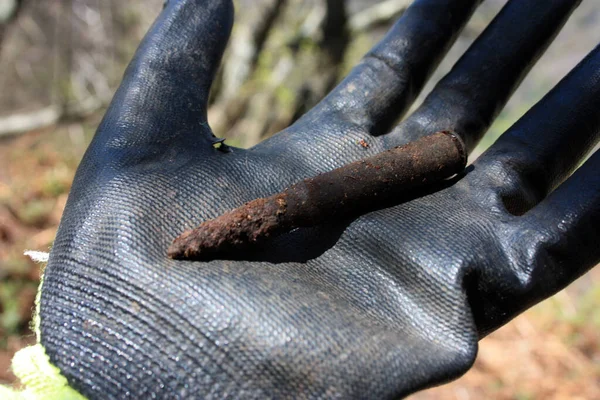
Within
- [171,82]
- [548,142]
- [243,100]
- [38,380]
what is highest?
[243,100]

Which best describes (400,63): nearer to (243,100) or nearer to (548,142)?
(548,142)

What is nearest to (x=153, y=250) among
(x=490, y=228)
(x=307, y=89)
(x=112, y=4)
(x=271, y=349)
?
(x=271, y=349)

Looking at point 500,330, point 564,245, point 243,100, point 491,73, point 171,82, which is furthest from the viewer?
point 243,100

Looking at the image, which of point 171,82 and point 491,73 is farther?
point 491,73

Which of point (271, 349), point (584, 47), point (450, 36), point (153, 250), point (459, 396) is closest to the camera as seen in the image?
point (271, 349)

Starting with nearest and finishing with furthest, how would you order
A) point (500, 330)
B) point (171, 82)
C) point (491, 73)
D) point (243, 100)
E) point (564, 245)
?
point (564, 245), point (171, 82), point (491, 73), point (500, 330), point (243, 100)

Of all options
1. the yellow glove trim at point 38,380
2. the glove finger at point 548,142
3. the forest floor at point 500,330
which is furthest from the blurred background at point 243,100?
the yellow glove trim at point 38,380

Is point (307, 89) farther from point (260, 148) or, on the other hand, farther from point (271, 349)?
point (271, 349)

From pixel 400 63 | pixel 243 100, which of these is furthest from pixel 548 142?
pixel 243 100
